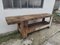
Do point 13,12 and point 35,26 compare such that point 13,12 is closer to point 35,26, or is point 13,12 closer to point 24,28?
point 24,28

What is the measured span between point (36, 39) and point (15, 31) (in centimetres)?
89

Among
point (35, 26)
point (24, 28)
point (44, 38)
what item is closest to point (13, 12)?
point (24, 28)

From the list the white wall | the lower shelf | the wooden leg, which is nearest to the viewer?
the wooden leg

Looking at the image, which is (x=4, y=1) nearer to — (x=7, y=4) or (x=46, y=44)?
(x=7, y=4)

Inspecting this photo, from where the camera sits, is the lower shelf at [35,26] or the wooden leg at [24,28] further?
the lower shelf at [35,26]

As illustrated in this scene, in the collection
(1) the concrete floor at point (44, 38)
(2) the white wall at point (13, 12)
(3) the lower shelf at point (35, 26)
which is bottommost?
(1) the concrete floor at point (44, 38)

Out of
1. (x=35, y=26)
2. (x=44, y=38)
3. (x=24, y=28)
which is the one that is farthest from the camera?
(x=35, y=26)

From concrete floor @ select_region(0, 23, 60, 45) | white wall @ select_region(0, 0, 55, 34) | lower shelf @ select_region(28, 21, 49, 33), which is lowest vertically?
concrete floor @ select_region(0, 23, 60, 45)

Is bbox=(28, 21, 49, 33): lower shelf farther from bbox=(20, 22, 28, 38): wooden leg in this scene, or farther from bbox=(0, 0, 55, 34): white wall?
bbox=(0, 0, 55, 34): white wall

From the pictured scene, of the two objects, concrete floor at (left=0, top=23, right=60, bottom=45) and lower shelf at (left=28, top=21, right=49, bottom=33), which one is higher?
lower shelf at (left=28, top=21, right=49, bottom=33)

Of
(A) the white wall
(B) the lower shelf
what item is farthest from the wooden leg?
(A) the white wall

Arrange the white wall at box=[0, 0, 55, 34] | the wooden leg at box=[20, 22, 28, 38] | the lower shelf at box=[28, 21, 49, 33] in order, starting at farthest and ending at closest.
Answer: the lower shelf at box=[28, 21, 49, 33]
the white wall at box=[0, 0, 55, 34]
the wooden leg at box=[20, 22, 28, 38]

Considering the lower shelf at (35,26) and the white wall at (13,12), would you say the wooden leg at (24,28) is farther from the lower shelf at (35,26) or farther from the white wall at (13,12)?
the white wall at (13,12)

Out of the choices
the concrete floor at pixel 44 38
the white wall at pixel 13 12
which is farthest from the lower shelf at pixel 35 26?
the white wall at pixel 13 12
